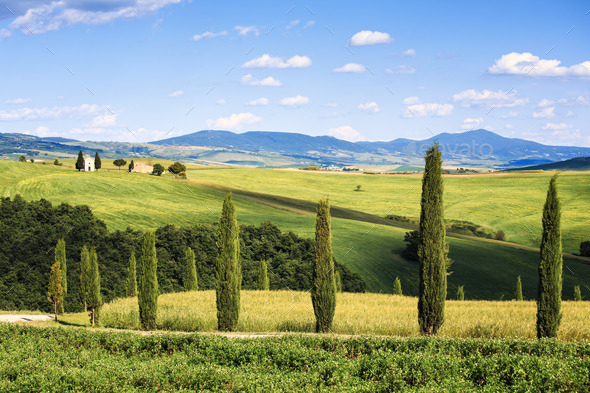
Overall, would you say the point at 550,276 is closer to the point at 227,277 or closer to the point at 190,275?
the point at 227,277

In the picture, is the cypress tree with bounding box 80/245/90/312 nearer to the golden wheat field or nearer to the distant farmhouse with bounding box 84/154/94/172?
the golden wheat field

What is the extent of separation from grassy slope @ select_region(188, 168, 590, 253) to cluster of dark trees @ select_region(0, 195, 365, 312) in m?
39.6

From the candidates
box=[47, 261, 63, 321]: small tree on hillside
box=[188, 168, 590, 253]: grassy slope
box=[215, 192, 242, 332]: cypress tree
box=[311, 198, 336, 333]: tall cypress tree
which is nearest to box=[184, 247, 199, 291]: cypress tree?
box=[47, 261, 63, 321]: small tree on hillside

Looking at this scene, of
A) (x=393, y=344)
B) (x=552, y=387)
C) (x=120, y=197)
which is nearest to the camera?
(x=552, y=387)

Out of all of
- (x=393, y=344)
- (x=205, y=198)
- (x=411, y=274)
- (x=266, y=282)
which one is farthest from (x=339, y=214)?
(x=393, y=344)

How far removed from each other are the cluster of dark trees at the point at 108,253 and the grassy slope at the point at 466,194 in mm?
39636

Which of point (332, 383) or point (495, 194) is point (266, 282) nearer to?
point (332, 383)

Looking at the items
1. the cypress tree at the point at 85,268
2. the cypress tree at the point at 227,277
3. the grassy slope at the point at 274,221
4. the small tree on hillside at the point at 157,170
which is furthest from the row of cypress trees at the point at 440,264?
the small tree on hillside at the point at 157,170

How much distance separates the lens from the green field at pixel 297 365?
12.5 meters

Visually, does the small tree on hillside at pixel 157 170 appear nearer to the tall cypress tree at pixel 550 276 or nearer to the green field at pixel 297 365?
the green field at pixel 297 365

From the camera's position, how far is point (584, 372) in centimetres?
1236

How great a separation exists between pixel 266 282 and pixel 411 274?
21302 mm

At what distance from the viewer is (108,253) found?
54.9 metres

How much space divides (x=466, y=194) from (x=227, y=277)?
92736 mm
